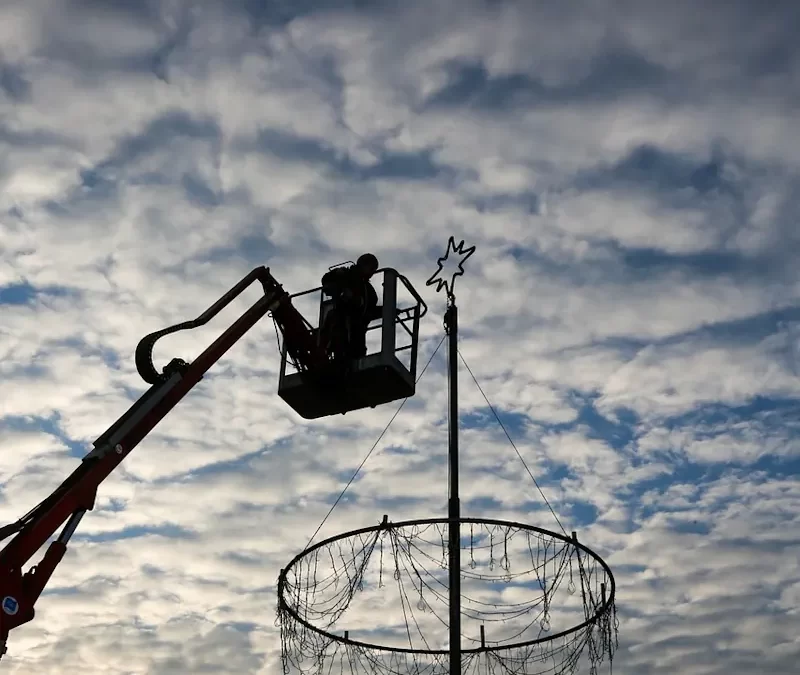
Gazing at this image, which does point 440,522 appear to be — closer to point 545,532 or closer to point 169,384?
point 545,532

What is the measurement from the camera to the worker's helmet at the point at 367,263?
2048cm

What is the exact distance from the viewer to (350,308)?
65.9 ft

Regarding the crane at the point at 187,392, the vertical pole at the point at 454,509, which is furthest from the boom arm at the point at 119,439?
the vertical pole at the point at 454,509

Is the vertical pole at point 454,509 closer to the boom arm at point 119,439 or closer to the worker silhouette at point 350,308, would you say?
the worker silhouette at point 350,308

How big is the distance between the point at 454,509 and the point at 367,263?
533 centimetres

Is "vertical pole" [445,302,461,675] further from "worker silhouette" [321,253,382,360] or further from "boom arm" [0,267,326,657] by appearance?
"boom arm" [0,267,326,657]

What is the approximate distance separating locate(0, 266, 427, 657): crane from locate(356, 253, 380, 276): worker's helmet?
18.5 inches

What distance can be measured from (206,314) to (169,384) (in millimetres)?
1245

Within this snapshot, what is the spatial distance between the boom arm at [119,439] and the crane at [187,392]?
0.01m

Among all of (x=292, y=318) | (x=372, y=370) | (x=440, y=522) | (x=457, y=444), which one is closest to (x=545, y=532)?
(x=440, y=522)

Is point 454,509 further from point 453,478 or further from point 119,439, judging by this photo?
point 119,439

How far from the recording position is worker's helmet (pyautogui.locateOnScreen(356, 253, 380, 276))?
20.5 meters

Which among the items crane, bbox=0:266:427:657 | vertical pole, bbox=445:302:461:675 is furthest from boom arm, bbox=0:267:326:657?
vertical pole, bbox=445:302:461:675

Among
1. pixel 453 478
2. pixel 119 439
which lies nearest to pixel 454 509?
pixel 453 478
